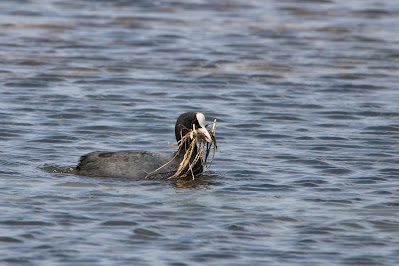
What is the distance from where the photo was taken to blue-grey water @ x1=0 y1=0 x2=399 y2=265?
8.20 m

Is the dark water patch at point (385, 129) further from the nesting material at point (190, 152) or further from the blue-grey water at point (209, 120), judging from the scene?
the nesting material at point (190, 152)

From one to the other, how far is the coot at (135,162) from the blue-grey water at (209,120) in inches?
6.1

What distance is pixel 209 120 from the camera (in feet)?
47.8

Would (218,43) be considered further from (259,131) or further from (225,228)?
(225,228)

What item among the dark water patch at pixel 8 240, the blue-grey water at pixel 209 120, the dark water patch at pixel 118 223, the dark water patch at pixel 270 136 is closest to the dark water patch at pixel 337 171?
the blue-grey water at pixel 209 120

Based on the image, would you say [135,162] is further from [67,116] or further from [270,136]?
[67,116]

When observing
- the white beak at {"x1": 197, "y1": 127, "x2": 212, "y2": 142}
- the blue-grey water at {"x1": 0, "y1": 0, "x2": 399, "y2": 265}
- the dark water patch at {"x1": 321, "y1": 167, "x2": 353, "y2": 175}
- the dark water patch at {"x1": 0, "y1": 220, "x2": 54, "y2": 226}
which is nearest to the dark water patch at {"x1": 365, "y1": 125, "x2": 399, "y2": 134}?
the blue-grey water at {"x1": 0, "y1": 0, "x2": 399, "y2": 265}

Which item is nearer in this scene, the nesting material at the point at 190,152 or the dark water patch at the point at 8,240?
the dark water patch at the point at 8,240

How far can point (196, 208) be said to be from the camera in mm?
9250

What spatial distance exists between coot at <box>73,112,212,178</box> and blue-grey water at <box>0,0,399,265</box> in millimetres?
155

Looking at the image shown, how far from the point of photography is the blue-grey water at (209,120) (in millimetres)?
8203

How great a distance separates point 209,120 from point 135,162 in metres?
4.23

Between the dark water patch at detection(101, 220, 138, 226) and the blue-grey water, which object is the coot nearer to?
the blue-grey water

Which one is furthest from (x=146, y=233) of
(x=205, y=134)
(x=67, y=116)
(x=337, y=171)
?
(x=67, y=116)
